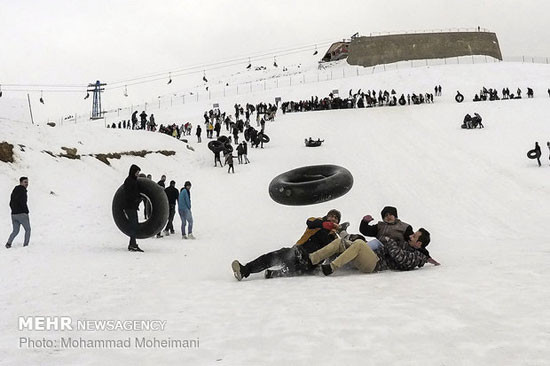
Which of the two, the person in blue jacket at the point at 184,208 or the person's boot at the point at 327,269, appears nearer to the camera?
the person's boot at the point at 327,269

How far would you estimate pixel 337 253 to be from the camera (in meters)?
6.20

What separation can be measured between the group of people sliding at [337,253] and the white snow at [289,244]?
0.76 ft

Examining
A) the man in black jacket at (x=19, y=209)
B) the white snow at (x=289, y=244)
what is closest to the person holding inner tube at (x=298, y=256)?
the white snow at (x=289, y=244)

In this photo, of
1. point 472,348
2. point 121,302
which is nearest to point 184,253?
point 121,302

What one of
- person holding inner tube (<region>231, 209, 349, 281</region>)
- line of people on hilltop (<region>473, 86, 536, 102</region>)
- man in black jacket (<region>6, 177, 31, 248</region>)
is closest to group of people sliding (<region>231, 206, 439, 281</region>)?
person holding inner tube (<region>231, 209, 349, 281</region>)

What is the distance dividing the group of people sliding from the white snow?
0.23 metres

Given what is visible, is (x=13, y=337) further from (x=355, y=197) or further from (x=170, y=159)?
(x=170, y=159)

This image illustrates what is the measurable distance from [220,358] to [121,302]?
2.39m

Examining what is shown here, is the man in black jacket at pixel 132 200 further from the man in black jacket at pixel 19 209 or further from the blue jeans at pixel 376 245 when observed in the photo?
the blue jeans at pixel 376 245

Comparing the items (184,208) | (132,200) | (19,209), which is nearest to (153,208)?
(132,200)

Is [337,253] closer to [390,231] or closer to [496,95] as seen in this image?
[390,231]

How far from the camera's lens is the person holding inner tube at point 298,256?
6.17 metres

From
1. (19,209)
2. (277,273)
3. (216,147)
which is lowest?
(277,273)

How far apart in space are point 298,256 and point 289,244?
152 inches
